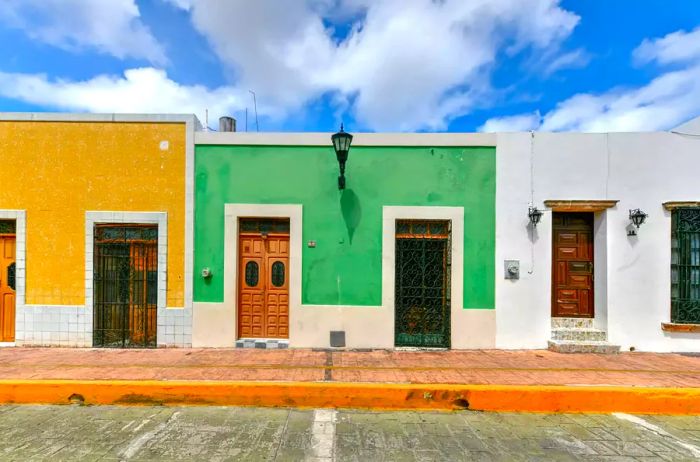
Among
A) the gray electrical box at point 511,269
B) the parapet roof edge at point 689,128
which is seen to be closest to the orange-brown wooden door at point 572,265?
the gray electrical box at point 511,269

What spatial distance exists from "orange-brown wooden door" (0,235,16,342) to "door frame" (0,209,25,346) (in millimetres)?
246

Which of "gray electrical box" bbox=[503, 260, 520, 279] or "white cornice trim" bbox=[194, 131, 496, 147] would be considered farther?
"white cornice trim" bbox=[194, 131, 496, 147]

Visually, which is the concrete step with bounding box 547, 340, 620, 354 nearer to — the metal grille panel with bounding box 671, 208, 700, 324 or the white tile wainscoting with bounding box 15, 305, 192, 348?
the metal grille panel with bounding box 671, 208, 700, 324

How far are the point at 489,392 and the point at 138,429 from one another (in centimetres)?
409

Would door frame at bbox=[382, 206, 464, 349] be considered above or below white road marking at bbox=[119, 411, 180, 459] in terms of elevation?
above

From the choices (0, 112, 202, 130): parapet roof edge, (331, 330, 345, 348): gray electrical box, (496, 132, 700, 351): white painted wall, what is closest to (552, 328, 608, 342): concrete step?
(496, 132, 700, 351): white painted wall

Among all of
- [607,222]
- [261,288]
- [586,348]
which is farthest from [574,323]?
[261,288]

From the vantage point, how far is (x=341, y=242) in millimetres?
6473

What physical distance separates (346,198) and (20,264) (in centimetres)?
604

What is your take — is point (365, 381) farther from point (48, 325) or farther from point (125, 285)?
point (48, 325)

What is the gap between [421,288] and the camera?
6488mm

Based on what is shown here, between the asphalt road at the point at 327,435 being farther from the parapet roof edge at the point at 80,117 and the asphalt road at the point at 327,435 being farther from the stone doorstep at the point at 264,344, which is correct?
the parapet roof edge at the point at 80,117

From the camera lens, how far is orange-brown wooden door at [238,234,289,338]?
6.57 meters

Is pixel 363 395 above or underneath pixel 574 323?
underneath
